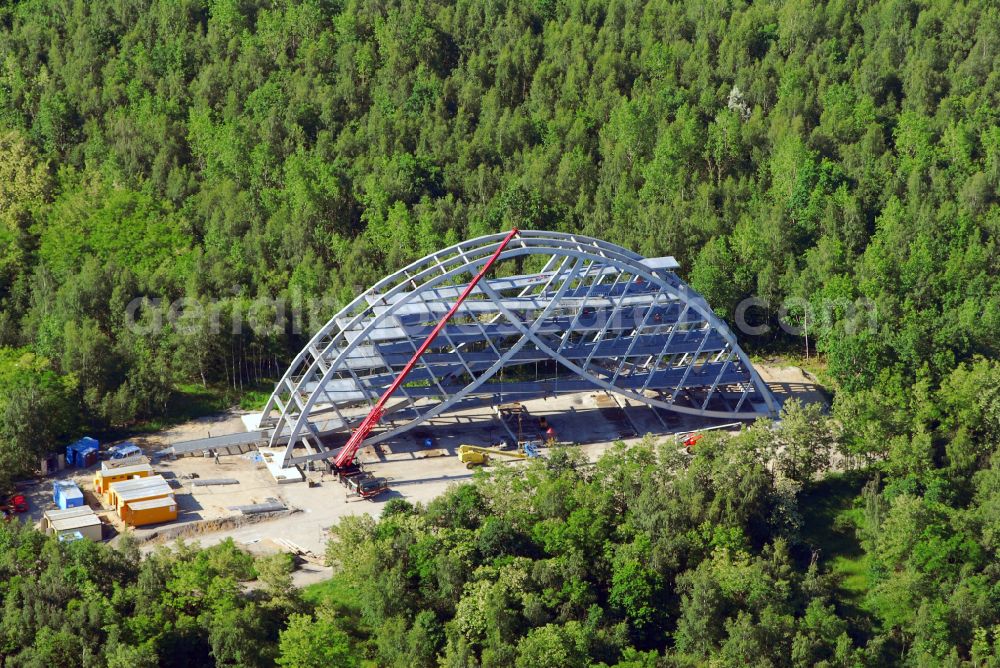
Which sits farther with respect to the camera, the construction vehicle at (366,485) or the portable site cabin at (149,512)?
the construction vehicle at (366,485)

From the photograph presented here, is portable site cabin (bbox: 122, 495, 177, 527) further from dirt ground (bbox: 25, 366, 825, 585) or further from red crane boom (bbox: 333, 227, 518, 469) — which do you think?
red crane boom (bbox: 333, 227, 518, 469)

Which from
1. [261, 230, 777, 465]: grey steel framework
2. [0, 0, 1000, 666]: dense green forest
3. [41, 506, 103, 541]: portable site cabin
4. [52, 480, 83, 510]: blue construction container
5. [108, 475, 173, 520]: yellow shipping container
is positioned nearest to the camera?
[0, 0, 1000, 666]: dense green forest

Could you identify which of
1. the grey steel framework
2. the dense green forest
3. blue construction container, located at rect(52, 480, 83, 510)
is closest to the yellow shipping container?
blue construction container, located at rect(52, 480, 83, 510)

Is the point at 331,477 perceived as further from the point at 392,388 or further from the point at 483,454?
the point at 483,454

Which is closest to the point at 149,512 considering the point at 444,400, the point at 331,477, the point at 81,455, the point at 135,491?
the point at 135,491

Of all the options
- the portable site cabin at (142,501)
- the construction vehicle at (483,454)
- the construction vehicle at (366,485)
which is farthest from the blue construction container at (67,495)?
the construction vehicle at (483,454)

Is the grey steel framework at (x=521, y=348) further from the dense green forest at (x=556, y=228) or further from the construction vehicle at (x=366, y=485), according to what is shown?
the dense green forest at (x=556, y=228)
